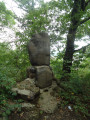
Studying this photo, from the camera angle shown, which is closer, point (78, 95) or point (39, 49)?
point (78, 95)

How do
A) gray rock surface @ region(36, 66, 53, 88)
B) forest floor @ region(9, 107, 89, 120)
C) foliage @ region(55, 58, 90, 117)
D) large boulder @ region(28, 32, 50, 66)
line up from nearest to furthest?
forest floor @ region(9, 107, 89, 120) → foliage @ region(55, 58, 90, 117) → gray rock surface @ region(36, 66, 53, 88) → large boulder @ region(28, 32, 50, 66)

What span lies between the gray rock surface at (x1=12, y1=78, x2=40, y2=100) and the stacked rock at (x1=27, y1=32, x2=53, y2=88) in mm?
331

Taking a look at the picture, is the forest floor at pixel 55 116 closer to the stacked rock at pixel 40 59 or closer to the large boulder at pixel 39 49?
the stacked rock at pixel 40 59

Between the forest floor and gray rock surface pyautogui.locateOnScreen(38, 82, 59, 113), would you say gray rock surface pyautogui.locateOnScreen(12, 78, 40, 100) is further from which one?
the forest floor

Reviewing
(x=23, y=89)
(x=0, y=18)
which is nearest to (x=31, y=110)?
(x=23, y=89)

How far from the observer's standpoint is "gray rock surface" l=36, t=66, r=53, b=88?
10.9 ft

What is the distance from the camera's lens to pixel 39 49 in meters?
3.67

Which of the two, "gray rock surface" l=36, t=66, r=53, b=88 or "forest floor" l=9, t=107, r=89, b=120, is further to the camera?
"gray rock surface" l=36, t=66, r=53, b=88

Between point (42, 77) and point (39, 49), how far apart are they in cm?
122

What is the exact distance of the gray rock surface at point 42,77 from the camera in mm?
3332

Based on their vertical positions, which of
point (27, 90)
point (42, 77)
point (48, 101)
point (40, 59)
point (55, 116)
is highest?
point (40, 59)

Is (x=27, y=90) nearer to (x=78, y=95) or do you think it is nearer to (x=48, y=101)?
(x=48, y=101)

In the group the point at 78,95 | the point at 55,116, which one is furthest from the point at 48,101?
the point at 78,95

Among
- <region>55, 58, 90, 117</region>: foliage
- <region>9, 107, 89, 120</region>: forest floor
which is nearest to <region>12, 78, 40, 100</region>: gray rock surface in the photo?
<region>9, 107, 89, 120</region>: forest floor
